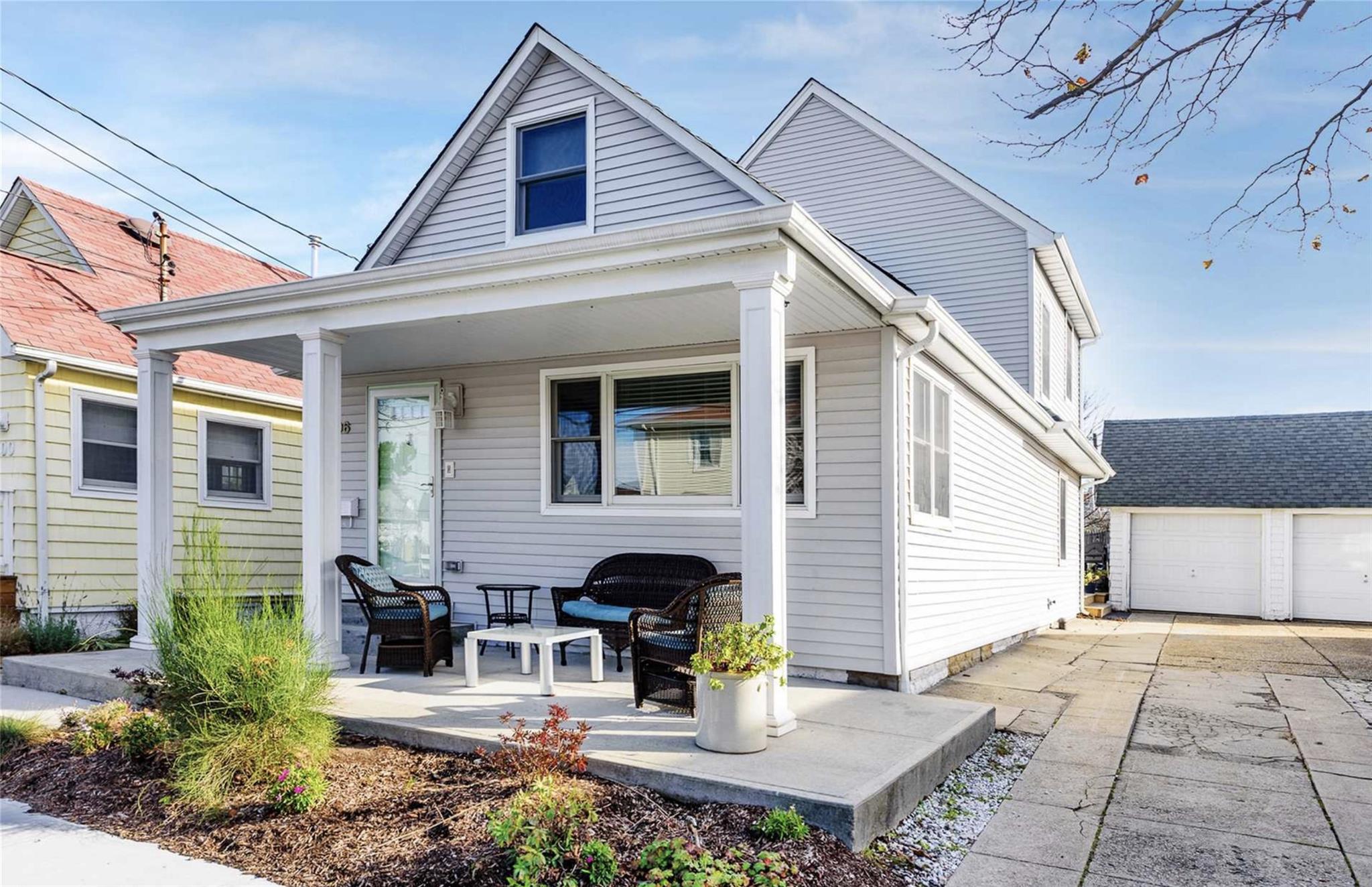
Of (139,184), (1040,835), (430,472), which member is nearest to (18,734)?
(430,472)

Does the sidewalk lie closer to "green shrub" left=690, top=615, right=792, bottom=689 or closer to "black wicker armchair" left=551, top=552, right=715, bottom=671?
"green shrub" left=690, top=615, right=792, bottom=689

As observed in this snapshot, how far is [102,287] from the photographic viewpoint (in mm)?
10945

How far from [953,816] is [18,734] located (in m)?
5.15

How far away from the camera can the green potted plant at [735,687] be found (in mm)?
4352

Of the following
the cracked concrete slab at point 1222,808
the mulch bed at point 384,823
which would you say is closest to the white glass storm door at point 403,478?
the mulch bed at point 384,823

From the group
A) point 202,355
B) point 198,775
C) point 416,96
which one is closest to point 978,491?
point 198,775

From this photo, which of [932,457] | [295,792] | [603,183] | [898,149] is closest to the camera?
[295,792]

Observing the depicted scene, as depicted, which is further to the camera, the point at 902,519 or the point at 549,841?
the point at 902,519

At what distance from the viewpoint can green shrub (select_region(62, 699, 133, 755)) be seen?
16.1 feet

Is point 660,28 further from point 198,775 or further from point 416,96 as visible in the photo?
point 198,775

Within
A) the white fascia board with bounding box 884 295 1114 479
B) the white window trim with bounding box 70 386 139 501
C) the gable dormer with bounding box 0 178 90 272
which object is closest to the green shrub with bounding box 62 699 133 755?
the white window trim with bounding box 70 386 139 501

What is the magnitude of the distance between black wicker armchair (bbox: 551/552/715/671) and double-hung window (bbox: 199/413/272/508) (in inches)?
228

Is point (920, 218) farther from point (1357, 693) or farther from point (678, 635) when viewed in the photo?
point (678, 635)

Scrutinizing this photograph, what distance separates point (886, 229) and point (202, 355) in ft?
29.1
